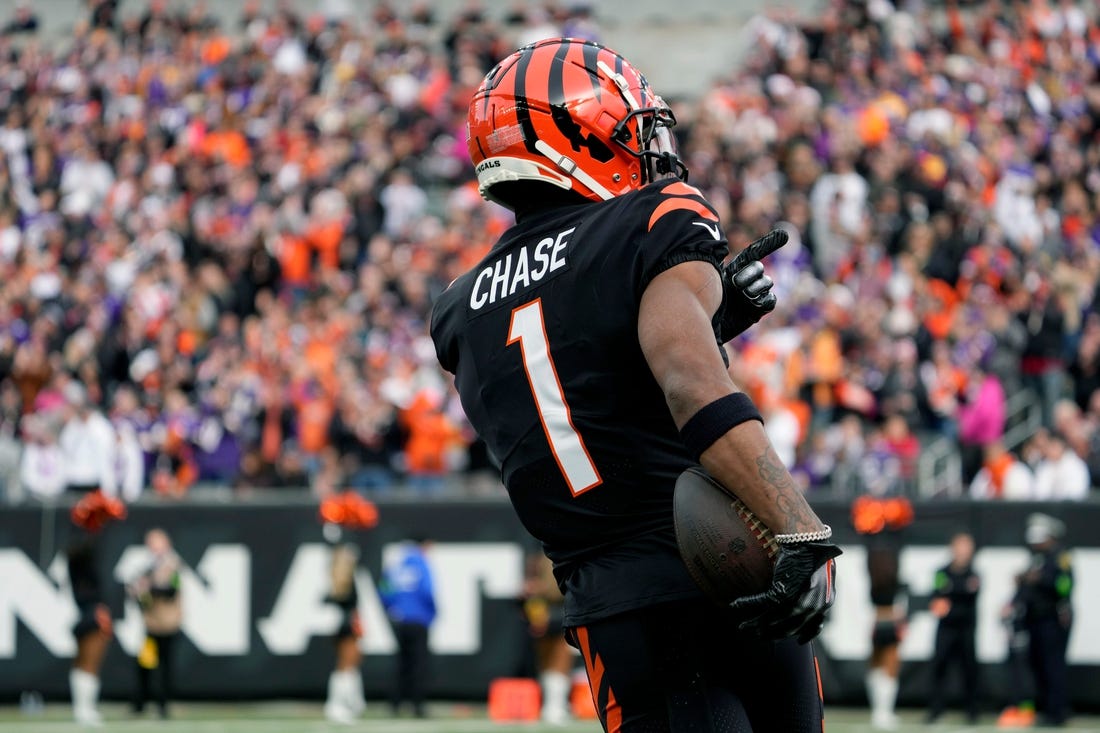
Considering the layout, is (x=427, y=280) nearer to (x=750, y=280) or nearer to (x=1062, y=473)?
(x=1062, y=473)

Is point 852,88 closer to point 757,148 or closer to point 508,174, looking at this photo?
point 757,148

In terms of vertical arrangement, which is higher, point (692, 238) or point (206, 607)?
point (692, 238)

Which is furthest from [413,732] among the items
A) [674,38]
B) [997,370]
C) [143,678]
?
[674,38]

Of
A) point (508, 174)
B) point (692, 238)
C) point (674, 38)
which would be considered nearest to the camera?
point (692, 238)

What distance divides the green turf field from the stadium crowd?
6.43ft

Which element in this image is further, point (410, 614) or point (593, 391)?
point (410, 614)

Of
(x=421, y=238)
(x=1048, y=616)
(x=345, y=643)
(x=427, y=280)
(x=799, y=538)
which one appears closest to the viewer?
(x=799, y=538)

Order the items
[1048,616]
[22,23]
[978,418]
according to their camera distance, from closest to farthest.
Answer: [1048,616], [978,418], [22,23]

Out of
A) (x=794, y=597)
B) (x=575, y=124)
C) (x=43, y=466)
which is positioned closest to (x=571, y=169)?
(x=575, y=124)

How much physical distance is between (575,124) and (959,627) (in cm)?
1052

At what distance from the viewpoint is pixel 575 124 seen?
3439 millimetres

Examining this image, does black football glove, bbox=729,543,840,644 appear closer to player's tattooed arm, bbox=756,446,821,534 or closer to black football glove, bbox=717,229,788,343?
player's tattooed arm, bbox=756,446,821,534

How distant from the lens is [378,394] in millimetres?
15320

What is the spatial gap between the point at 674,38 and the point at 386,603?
1097 cm
